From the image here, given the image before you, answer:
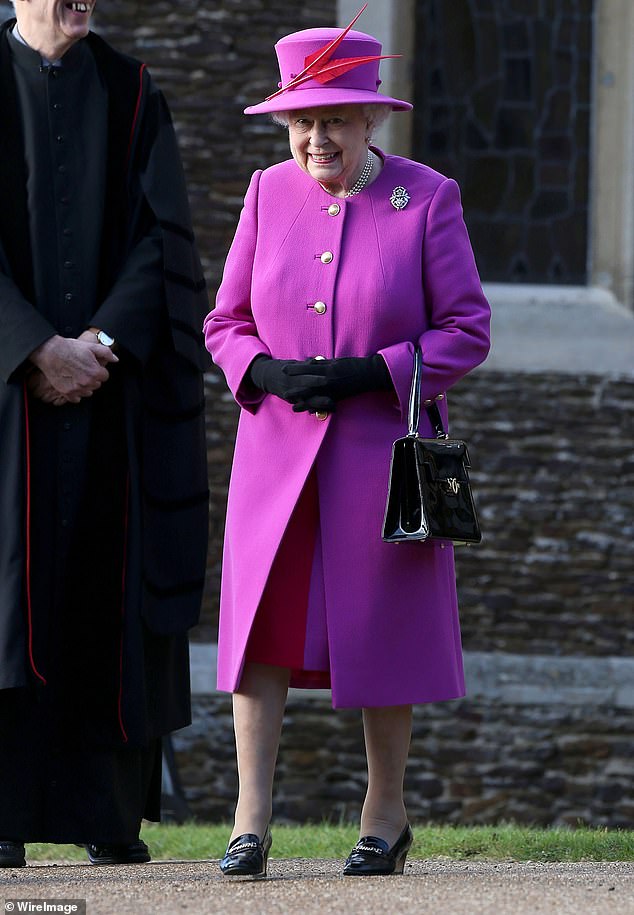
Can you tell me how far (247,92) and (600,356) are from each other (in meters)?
2.35

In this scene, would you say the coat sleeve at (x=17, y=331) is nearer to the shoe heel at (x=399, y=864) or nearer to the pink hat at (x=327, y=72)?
the pink hat at (x=327, y=72)

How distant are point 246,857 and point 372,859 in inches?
12.9

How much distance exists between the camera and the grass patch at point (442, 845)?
5051 mm

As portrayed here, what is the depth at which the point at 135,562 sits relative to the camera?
4.75 metres

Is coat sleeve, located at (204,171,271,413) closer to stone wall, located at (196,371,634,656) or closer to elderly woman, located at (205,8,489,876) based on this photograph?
elderly woman, located at (205,8,489,876)

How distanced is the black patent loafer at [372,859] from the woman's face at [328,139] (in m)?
1.67

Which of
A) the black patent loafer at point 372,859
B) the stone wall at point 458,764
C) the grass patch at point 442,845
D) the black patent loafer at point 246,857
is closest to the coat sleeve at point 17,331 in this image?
the black patent loafer at point 246,857

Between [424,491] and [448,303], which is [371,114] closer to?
[448,303]

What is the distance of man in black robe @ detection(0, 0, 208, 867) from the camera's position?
15.1 feet

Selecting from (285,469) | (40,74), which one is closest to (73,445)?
(285,469)

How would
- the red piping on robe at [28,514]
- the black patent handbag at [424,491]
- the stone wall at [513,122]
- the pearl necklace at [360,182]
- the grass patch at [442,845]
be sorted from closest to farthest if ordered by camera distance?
1. the black patent handbag at [424,491]
2. the pearl necklace at [360,182]
3. the red piping on robe at [28,514]
4. the grass patch at [442,845]
5. the stone wall at [513,122]

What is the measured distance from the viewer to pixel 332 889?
13.1ft

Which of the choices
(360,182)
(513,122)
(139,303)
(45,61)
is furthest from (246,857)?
(513,122)

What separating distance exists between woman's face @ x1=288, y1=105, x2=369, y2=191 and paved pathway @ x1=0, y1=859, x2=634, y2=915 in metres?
1.74
